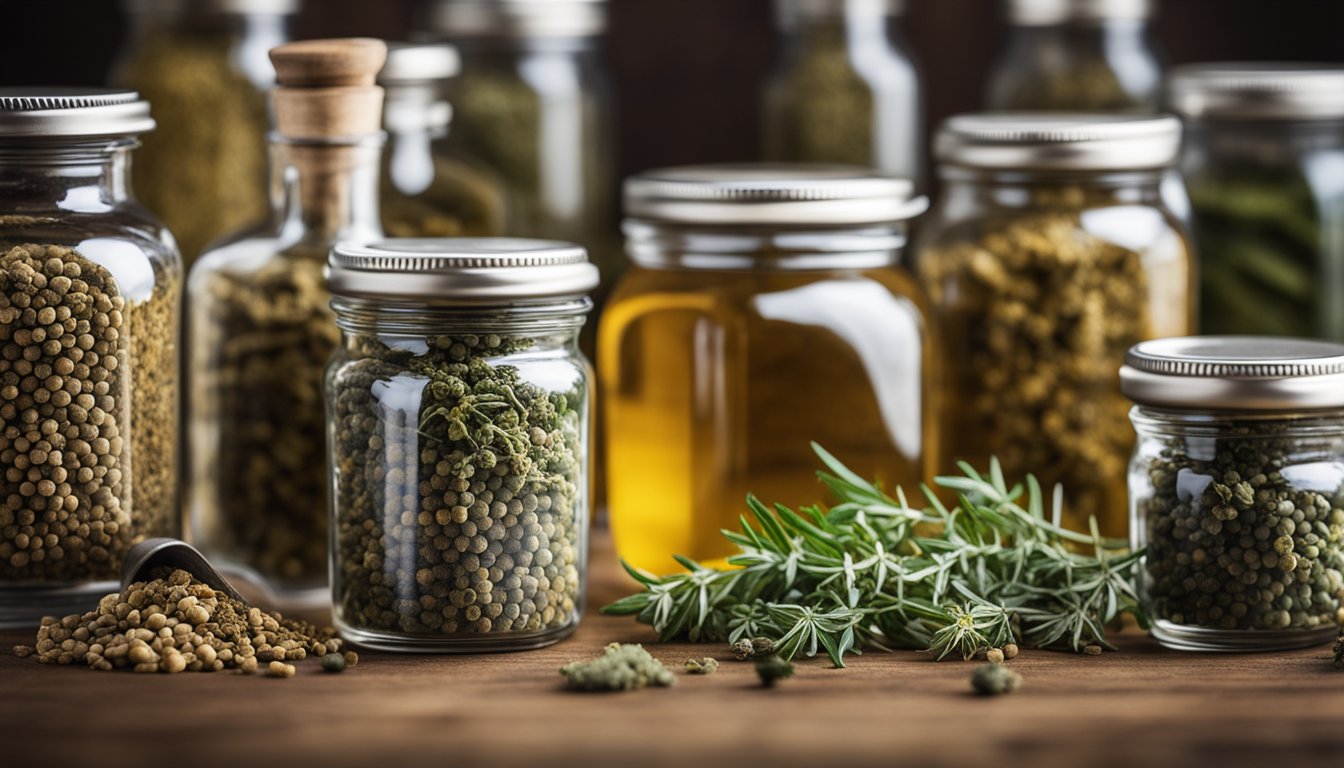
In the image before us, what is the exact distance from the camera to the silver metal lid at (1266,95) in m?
1.38

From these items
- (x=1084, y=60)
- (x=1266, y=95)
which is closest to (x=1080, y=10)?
(x=1084, y=60)

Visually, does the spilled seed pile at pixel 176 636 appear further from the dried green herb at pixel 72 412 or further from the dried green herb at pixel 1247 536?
the dried green herb at pixel 1247 536

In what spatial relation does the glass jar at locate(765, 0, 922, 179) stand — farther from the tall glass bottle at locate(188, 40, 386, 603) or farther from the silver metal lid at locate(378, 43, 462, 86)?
the tall glass bottle at locate(188, 40, 386, 603)

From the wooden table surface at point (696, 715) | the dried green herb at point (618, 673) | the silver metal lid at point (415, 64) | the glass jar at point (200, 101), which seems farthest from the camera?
the glass jar at point (200, 101)

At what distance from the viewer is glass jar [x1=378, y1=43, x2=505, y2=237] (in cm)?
133

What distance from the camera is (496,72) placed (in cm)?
152

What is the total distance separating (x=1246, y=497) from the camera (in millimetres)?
1032

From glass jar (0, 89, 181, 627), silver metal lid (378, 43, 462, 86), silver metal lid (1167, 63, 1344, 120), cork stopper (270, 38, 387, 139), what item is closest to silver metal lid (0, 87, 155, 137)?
glass jar (0, 89, 181, 627)

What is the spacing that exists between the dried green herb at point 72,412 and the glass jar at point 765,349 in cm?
36

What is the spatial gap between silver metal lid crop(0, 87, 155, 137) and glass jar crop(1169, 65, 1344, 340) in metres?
0.87

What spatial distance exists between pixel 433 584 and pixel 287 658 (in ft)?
0.34

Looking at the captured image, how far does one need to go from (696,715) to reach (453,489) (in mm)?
219

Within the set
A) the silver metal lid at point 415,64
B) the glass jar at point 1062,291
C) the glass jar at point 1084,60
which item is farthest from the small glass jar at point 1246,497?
the silver metal lid at point 415,64

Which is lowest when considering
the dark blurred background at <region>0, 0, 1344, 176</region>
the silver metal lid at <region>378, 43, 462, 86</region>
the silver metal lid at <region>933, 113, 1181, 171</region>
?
the silver metal lid at <region>933, 113, 1181, 171</region>
